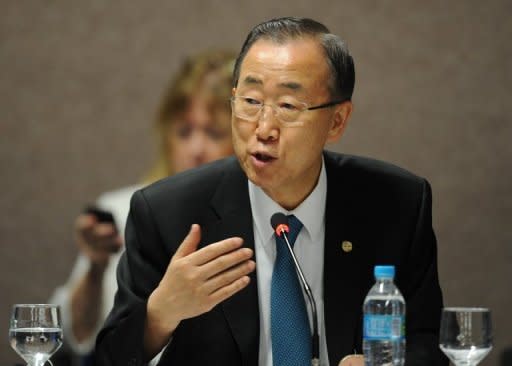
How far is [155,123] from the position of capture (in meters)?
5.21

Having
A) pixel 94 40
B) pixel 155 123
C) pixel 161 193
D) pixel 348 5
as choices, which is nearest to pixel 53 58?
pixel 94 40

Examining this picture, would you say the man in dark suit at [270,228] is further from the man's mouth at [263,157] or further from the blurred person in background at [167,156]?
the blurred person in background at [167,156]

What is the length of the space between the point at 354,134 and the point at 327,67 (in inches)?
105

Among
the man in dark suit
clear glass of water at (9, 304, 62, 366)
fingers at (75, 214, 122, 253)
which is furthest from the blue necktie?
fingers at (75, 214, 122, 253)

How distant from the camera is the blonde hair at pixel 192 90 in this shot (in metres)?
4.73

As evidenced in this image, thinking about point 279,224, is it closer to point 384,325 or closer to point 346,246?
point 384,325

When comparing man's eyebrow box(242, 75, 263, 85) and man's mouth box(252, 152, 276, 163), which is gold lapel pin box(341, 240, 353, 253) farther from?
man's eyebrow box(242, 75, 263, 85)

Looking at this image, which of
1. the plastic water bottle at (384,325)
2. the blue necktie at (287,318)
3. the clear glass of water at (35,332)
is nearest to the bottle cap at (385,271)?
the plastic water bottle at (384,325)

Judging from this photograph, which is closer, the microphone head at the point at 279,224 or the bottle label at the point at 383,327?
the bottle label at the point at 383,327

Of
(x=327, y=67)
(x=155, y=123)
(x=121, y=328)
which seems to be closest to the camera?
(x=121, y=328)

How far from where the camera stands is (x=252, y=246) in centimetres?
276

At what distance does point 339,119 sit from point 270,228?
14.9 inches

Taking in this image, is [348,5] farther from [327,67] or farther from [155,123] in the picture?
[327,67]

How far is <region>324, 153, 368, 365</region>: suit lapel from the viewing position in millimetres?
2697
